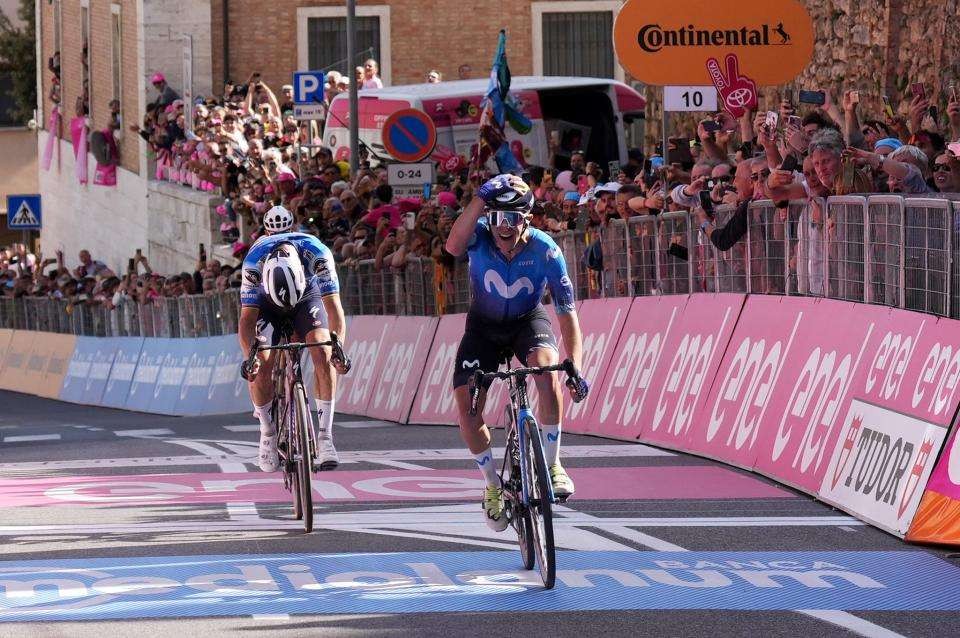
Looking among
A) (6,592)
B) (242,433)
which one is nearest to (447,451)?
(242,433)

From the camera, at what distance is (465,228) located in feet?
35.1

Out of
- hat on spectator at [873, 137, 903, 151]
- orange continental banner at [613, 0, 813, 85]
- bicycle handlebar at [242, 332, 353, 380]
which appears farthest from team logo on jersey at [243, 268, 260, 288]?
orange continental banner at [613, 0, 813, 85]

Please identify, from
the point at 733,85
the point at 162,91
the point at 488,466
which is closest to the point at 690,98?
the point at 733,85

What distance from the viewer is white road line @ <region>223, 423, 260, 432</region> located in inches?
933

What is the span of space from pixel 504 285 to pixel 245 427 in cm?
1387

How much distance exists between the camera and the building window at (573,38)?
51031 millimetres

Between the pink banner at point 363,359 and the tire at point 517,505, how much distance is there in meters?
13.9

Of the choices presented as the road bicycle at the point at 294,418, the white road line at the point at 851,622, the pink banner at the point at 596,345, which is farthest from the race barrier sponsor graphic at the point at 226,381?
the white road line at the point at 851,622

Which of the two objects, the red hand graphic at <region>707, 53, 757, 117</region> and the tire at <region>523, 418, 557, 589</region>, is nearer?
the tire at <region>523, 418, 557, 589</region>

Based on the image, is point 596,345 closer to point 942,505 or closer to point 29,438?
point 942,505

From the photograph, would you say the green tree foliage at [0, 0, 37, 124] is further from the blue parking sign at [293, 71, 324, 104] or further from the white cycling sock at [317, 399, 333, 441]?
the white cycling sock at [317, 399, 333, 441]

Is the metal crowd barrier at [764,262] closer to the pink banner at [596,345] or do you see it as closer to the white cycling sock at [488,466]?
the pink banner at [596,345]

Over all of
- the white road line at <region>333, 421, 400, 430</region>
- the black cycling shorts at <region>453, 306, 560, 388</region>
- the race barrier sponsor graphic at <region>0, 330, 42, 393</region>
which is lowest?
the race barrier sponsor graphic at <region>0, 330, 42, 393</region>

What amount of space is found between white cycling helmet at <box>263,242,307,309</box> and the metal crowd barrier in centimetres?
364
